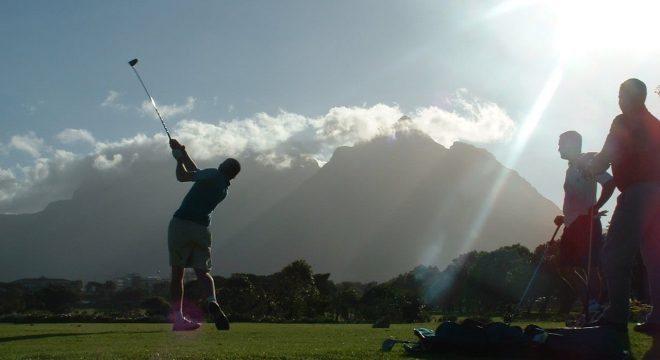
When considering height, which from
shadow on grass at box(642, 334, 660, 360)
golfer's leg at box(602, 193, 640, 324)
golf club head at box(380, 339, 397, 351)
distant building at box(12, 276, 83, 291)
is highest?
distant building at box(12, 276, 83, 291)

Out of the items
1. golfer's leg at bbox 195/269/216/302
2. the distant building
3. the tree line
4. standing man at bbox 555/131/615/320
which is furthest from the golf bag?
the distant building

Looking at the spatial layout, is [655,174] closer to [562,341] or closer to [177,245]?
[562,341]

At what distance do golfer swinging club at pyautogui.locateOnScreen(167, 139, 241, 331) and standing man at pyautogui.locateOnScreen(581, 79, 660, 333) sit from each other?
440 cm

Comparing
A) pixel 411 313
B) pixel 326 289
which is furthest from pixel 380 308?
pixel 326 289

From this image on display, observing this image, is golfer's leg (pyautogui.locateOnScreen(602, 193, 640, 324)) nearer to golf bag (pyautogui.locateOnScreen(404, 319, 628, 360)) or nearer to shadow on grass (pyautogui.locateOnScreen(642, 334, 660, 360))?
shadow on grass (pyautogui.locateOnScreen(642, 334, 660, 360))

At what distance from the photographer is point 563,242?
785 cm

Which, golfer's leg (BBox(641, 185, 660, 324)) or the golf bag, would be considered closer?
the golf bag

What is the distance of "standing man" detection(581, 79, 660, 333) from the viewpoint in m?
5.54

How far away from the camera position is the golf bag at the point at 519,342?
488cm

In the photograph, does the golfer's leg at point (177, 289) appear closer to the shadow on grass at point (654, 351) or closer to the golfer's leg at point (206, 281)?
the golfer's leg at point (206, 281)

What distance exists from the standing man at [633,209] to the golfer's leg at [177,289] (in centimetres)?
493

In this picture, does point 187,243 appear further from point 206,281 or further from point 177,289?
point 177,289

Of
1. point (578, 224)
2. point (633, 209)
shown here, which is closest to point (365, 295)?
point (578, 224)

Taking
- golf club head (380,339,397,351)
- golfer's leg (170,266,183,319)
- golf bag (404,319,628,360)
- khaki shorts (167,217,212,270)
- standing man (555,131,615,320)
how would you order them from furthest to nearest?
golfer's leg (170,266,183,319)
khaki shorts (167,217,212,270)
standing man (555,131,615,320)
golf club head (380,339,397,351)
golf bag (404,319,628,360)
